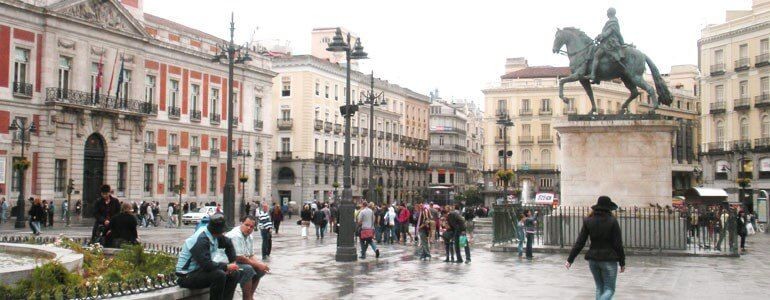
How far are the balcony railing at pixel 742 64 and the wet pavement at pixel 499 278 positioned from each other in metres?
40.5

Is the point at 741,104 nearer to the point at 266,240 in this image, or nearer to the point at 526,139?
the point at 526,139

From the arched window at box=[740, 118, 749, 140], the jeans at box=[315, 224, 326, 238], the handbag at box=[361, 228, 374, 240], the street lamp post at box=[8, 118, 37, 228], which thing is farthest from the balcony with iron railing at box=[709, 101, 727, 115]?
the street lamp post at box=[8, 118, 37, 228]

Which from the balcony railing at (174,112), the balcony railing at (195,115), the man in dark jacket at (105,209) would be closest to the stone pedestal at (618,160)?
the man in dark jacket at (105,209)

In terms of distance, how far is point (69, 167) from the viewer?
45.2 meters

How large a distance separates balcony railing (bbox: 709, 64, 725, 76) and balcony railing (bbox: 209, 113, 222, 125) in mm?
38448

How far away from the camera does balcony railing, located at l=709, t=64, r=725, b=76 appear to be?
6166 centimetres

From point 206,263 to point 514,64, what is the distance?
91100 millimetres

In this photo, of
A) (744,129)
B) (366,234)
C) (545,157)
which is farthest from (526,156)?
(366,234)

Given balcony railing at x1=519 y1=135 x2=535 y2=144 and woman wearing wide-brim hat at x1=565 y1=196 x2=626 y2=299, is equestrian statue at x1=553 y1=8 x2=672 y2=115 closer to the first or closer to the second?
woman wearing wide-brim hat at x1=565 y1=196 x2=626 y2=299

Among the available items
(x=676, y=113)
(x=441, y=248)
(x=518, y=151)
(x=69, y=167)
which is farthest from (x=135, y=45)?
(x=676, y=113)

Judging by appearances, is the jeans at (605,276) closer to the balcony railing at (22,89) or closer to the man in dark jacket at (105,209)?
the man in dark jacket at (105,209)

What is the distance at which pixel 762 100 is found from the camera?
5741 cm

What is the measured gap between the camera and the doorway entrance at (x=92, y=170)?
46.9 m

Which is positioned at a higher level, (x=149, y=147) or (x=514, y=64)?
(x=514, y=64)
